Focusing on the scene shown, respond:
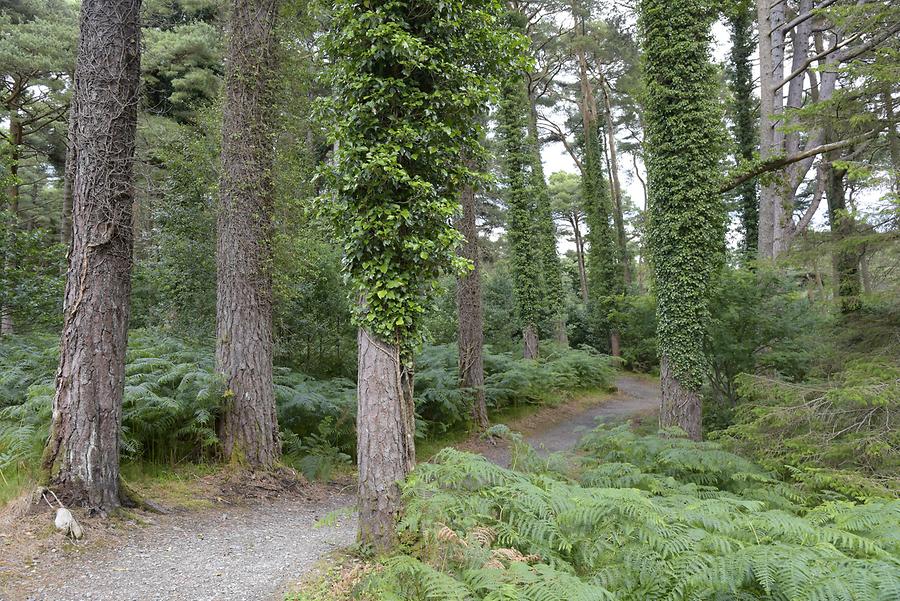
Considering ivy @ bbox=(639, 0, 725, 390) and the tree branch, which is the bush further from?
the tree branch

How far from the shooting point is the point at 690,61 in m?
8.71

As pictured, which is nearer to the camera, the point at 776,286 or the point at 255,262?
the point at 255,262

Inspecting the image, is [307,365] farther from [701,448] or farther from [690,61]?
[690,61]

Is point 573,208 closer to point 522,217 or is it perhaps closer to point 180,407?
point 522,217

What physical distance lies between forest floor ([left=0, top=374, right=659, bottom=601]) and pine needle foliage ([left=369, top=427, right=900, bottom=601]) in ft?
3.53

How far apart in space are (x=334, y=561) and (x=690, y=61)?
9153 millimetres

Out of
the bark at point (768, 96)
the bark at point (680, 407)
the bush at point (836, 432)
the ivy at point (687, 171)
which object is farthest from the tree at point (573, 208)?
the bush at point (836, 432)

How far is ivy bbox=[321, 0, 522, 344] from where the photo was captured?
4.13 meters

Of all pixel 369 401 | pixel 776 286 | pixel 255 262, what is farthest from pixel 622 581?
pixel 776 286

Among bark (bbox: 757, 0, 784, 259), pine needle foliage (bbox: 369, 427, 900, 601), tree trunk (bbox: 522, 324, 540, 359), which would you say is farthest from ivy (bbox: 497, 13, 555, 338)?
pine needle foliage (bbox: 369, 427, 900, 601)

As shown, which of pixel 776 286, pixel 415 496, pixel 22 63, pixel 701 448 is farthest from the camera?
pixel 22 63

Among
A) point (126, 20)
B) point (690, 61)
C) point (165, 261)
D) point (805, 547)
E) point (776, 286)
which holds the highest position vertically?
point (690, 61)

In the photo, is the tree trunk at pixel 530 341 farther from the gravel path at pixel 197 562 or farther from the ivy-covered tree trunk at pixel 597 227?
the gravel path at pixel 197 562

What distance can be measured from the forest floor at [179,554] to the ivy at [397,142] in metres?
1.92
